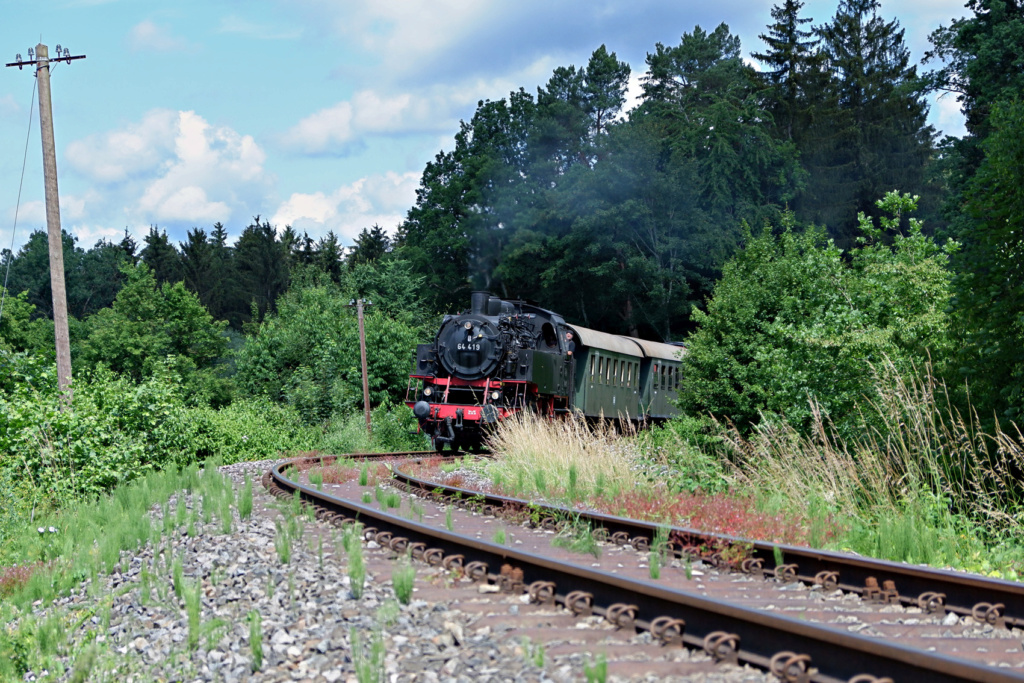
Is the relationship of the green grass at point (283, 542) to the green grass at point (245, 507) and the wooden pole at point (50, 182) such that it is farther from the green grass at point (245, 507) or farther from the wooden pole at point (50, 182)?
the wooden pole at point (50, 182)

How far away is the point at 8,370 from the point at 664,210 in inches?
1266

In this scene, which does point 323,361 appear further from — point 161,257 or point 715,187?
point 161,257

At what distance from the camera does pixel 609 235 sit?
4297cm

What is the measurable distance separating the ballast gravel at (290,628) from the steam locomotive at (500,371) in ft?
35.0

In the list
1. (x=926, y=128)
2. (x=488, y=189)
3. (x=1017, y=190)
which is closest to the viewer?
(x=1017, y=190)

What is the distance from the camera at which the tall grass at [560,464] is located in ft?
31.1

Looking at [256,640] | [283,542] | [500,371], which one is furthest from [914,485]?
[500,371]

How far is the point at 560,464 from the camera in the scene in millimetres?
10531

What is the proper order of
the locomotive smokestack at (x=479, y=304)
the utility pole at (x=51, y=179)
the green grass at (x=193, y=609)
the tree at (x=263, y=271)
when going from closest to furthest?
1. the green grass at (x=193, y=609)
2. the utility pole at (x=51, y=179)
3. the locomotive smokestack at (x=479, y=304)
4. the tree at (x=263, y=271)

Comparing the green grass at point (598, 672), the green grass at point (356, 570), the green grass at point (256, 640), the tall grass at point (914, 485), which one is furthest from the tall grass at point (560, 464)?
the green grass at point (598, 672)

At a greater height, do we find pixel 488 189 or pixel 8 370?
pixel 488 189

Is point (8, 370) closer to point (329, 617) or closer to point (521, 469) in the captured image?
point (521, 469)

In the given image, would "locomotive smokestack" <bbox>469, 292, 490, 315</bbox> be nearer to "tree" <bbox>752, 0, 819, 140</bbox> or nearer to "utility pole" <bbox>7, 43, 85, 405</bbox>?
"utility pole" <bbox>7, 43, 85, 405</bbox>

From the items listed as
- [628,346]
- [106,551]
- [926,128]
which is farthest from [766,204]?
[106,551]
